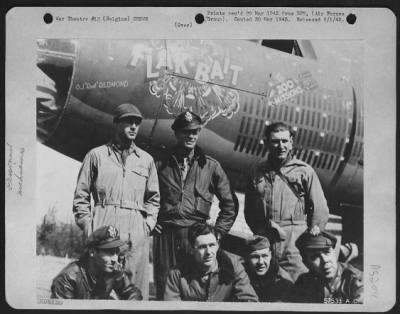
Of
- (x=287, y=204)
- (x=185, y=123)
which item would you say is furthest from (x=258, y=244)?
(x=185, y=123)

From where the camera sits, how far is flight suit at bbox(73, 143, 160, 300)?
3.93 feet

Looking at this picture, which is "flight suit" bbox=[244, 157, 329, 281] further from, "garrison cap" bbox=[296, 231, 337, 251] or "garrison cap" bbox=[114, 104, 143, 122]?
"garrison cap" bbox=[114, 104, 143, 122]

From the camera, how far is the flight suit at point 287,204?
120 centimetres

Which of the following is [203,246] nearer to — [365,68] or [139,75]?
[139,75]

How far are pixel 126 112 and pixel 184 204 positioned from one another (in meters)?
0.21

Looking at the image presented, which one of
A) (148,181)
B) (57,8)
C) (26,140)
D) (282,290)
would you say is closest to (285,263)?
(282,290)

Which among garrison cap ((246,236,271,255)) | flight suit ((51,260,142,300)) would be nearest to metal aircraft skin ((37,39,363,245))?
garrison cap ((246,236,271,255))

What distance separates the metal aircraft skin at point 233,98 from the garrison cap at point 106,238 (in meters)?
0.15

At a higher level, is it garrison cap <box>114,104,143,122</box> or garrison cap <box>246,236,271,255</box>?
garrison cap <box>114,104,143,122</box>

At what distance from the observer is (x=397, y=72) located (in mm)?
1206

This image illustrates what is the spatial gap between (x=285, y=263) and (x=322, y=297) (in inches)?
3.9

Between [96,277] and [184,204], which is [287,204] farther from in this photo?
[96,277]

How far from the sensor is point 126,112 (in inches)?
46.9

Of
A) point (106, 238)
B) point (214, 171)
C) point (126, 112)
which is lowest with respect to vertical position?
point (106, 238)
